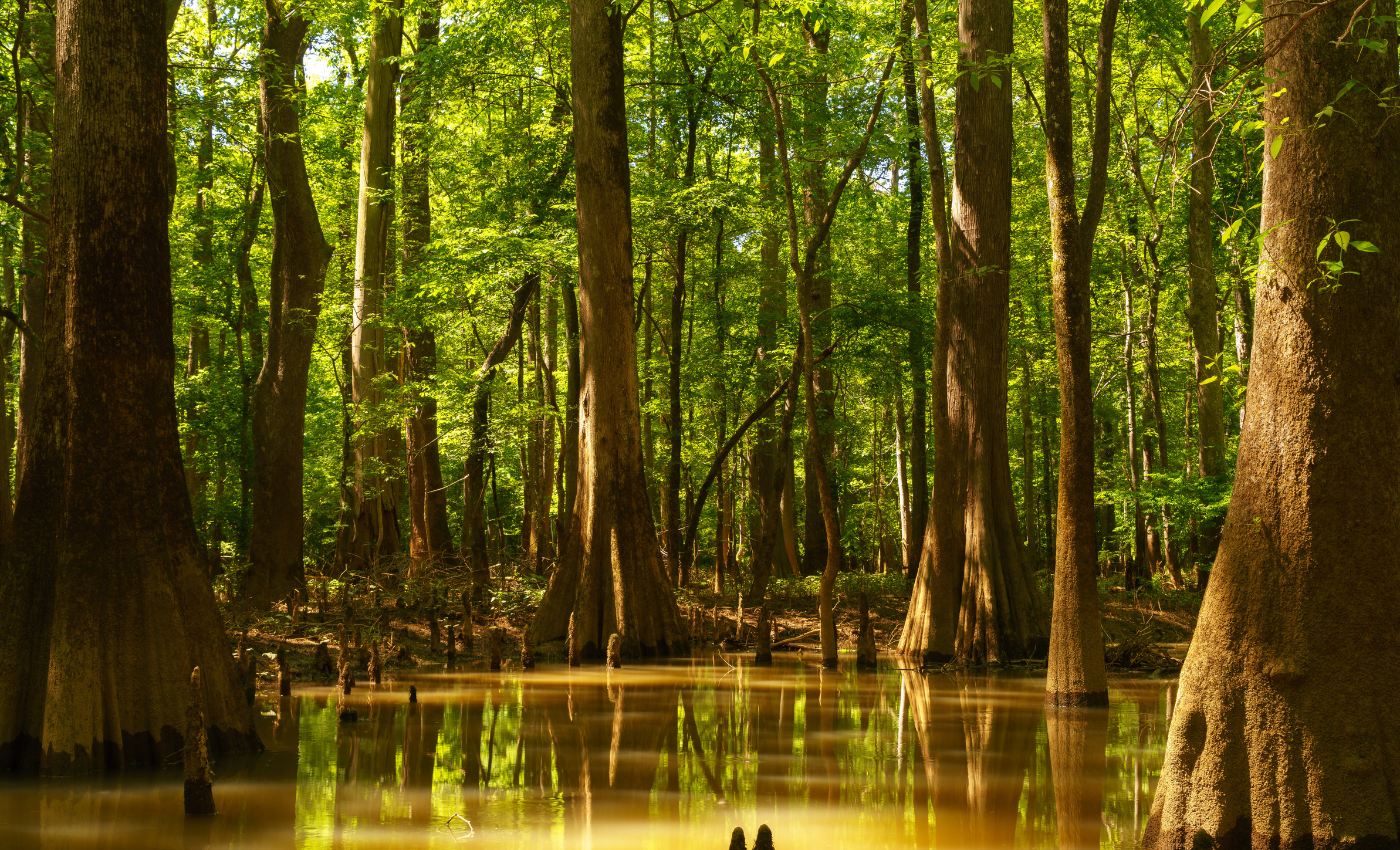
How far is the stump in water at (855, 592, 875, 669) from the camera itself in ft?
44.1

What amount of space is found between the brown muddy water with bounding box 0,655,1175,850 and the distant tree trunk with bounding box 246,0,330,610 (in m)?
5.98

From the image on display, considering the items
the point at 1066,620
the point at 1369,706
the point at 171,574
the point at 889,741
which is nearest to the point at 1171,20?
the point at 1066,620

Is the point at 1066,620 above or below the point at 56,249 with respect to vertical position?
below

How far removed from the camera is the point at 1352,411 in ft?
16.8

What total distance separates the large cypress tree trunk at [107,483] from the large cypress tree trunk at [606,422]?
6.93m

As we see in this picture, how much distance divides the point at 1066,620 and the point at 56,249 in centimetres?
880

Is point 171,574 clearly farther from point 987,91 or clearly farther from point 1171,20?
point 1171,20

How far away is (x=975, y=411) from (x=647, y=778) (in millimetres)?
8101

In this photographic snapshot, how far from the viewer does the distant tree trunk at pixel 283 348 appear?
16844 millimetres

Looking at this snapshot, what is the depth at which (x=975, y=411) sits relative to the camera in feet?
45.4

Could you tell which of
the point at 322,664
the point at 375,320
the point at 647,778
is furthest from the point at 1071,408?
the point at 375,320

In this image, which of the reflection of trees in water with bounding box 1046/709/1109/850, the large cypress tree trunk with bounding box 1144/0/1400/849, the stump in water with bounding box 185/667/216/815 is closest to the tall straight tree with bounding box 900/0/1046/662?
the reflection of trees in water with bounding box 1046/709/1109/850

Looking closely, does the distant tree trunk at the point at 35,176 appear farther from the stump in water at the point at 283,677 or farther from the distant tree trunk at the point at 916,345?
the distant tree trunk at the point at 916,345

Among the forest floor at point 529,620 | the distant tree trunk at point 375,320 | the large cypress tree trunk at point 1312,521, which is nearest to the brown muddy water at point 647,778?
the large cypress tree trunk at point 1312,521
